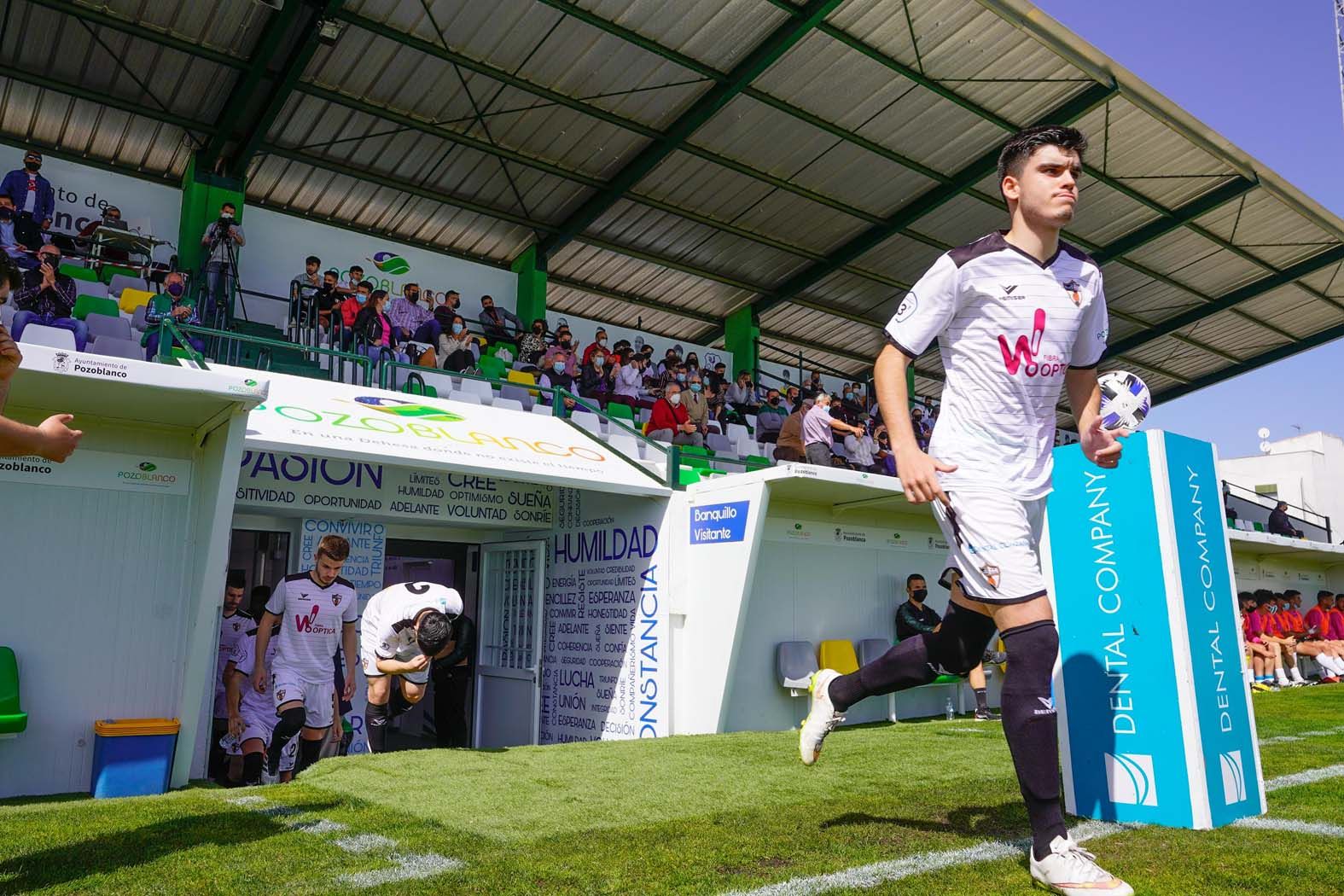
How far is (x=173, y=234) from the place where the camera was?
13836mm

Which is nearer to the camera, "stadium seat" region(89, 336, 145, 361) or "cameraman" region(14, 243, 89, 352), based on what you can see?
"stadium seat" region(89, 336, 145, 361)

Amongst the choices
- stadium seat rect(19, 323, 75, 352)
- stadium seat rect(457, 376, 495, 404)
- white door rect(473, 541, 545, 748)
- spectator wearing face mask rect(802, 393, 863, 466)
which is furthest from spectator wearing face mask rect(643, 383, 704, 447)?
stadium seat rect(19, 323, 75, 352)

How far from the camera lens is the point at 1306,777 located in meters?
4.21

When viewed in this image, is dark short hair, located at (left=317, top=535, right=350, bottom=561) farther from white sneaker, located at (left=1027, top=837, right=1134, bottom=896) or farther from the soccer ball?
white sneaker, located at (left=1027, top=837, right=1134, bottom=896)

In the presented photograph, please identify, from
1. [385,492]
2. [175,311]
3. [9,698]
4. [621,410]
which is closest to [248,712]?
[9,698]

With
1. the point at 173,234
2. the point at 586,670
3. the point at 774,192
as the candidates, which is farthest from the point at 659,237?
the point at 586,670

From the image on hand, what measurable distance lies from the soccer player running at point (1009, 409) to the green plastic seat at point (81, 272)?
12115mm

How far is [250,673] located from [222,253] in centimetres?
751

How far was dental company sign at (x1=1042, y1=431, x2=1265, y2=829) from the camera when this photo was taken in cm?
326

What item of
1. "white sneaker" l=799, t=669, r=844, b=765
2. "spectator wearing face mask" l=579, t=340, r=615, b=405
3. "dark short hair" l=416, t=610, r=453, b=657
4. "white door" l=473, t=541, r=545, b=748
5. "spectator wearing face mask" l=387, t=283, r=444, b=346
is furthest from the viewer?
"spectator wearing face mask" l=579, t=340, r=615, b=405

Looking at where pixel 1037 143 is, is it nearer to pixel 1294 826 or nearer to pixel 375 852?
pixel 1294 826

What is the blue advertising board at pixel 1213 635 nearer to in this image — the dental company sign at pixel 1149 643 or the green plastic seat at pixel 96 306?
the dental company sign at pixel 1149 643

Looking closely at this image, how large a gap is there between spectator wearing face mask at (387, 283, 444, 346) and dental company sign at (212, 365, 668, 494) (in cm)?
373

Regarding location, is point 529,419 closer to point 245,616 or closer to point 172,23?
point 245,616
